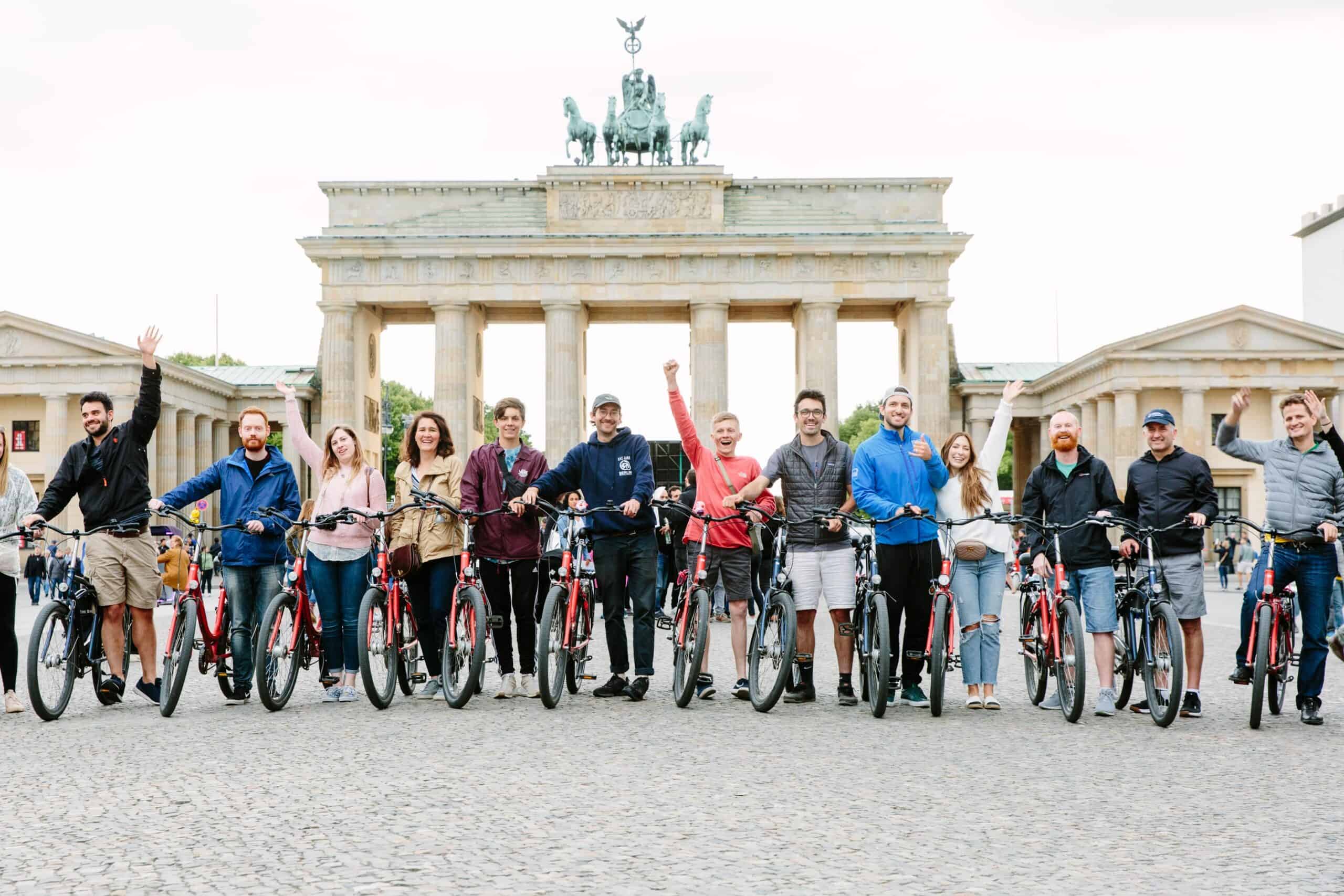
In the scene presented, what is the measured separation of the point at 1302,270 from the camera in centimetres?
8144

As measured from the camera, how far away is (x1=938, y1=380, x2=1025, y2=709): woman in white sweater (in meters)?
10.2

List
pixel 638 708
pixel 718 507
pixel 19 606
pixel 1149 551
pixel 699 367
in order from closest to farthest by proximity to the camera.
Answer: pixel 1149 551, pixel 638 708, pixel 718 507, pixel 19 606, pixel 699 367

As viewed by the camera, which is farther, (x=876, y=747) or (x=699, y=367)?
(x=699, y=367)

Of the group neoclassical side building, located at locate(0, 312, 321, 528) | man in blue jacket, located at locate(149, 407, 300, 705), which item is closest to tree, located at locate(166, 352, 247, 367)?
neoclassical side building, located at locate(0, 312, 321, 528)

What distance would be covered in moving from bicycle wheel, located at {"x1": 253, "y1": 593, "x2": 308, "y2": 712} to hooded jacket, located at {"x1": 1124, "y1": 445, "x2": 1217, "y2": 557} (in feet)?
17.9

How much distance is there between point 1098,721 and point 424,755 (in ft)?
14.0

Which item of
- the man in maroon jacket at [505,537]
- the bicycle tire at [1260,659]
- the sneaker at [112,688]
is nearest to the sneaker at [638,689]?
the man in maroon jacket at [505,537]

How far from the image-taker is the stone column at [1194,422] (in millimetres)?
54812

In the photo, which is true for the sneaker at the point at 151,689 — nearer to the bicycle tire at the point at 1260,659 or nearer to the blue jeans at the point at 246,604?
the blue jeans at the point at 246,604

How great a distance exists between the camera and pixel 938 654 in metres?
9.42

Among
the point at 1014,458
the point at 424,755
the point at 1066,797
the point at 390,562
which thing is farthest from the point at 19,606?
the point at 1014,458

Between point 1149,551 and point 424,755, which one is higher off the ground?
point 1149,551

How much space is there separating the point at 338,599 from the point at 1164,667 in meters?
5.44

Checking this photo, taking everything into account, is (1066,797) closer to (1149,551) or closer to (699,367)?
(1149,551)
